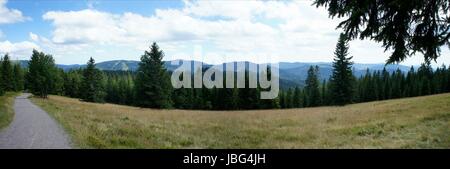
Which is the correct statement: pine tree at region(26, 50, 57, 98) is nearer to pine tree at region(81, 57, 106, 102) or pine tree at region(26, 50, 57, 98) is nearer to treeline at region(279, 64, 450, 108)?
pine tree at region(81, 57, 106, 102)

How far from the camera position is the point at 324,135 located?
625 inches

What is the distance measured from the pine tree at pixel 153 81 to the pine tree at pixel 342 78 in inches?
978

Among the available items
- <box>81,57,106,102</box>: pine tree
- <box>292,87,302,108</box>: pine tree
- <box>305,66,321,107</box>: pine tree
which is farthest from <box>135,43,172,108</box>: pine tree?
<box>292,87,302,108</box>: pine tree

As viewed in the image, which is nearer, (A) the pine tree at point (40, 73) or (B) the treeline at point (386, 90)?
(A) the pine tree at point (40, 73)

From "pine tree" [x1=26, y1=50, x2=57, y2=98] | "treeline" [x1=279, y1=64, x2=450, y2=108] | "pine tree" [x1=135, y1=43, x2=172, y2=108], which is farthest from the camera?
"treeline" [x1=279, y1=64, x2=450, y2=108]

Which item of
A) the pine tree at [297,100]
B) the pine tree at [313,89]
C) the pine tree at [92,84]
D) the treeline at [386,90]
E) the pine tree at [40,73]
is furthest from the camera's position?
the treeline at [386,90]

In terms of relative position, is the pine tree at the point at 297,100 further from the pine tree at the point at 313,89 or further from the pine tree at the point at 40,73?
the pine tree at the point at 40,73

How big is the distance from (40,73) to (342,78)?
2148 inches

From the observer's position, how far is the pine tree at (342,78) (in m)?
55.8

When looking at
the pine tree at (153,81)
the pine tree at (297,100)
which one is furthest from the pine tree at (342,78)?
the pine tree at (297,100)

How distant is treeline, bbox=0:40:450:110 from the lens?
54.7 m

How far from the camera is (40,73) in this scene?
72500 mm
